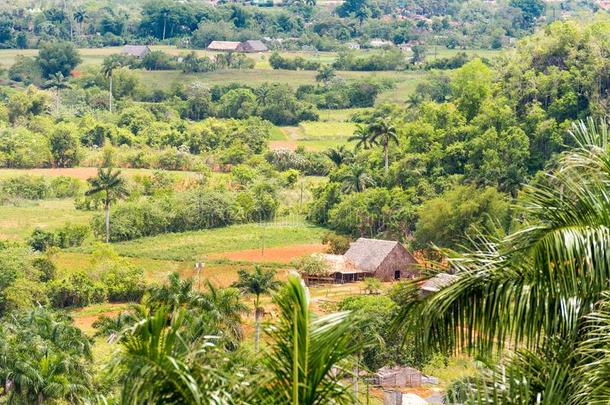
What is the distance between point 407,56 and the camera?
348 feet

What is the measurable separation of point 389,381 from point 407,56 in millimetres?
78618

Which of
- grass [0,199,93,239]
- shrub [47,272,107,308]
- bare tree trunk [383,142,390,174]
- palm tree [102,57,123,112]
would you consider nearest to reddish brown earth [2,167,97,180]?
grass [0,199,93,239]

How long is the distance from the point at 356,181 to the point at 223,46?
186ft

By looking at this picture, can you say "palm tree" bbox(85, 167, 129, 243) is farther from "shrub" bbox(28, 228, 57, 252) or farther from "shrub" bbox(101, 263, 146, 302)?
"shrub" bbox(101, 263, 146, 302)

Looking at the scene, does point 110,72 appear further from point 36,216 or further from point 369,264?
point 369,264

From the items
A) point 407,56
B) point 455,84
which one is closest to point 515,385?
point 455,84

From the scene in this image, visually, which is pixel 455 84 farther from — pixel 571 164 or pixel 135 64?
pixel 571 164

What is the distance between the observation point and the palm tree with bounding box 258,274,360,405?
5.19 meters

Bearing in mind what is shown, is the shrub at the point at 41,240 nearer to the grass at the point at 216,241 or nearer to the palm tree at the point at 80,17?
the grass at the point at 216,241

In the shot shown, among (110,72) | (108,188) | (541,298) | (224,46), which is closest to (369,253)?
(108,188)

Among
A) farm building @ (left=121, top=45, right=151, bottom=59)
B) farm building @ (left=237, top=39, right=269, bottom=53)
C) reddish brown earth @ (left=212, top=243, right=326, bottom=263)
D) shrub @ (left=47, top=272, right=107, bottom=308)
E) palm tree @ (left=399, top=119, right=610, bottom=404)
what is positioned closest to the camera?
palm tree @ (left=399, top=119, right=610, bottom=404)

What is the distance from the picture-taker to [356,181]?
2073 inches

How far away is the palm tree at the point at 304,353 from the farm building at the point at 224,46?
10118 cm

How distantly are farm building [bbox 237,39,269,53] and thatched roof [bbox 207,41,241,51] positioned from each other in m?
0.43
